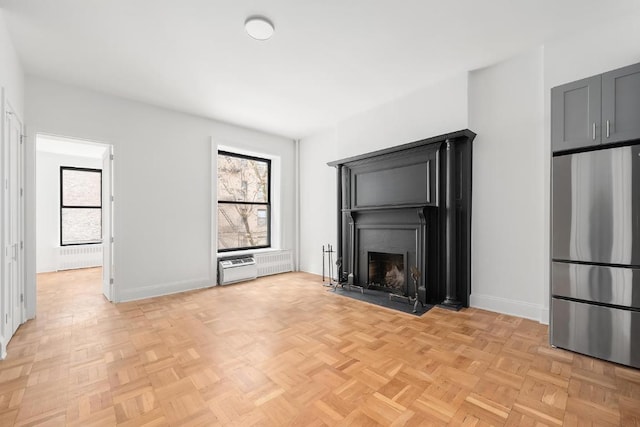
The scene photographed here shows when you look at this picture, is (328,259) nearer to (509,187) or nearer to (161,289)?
(161,289)

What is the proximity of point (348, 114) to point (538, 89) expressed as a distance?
2.57m

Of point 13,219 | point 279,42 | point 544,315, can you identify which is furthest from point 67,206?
point 544,315

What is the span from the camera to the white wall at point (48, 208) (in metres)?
6.12

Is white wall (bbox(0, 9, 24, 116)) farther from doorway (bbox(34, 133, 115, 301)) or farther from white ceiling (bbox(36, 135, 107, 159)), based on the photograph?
doorway (bbox(34, 133, 115, 301))

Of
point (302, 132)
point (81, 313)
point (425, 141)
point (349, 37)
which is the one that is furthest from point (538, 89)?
point (81, 313)

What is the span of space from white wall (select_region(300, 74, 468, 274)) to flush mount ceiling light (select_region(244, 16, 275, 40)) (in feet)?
7.24

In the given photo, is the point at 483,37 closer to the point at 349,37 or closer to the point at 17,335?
the point at 349,37

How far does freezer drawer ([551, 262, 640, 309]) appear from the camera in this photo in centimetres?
212

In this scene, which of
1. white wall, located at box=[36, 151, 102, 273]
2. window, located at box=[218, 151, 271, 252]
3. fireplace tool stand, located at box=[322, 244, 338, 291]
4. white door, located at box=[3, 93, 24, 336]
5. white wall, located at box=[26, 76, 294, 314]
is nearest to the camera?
white door, located at box=[3, 93, 24, 336]

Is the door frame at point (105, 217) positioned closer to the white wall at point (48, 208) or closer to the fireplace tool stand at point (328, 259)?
the fireplace tool stand at point (328, 259)

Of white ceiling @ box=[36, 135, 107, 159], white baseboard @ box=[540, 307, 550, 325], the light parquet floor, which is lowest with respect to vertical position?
the light parquet floor

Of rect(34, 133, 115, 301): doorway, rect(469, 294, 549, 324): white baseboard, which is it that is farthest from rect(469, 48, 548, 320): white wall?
rect(34, 133, 115, 301): doorway

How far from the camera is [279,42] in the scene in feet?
9.16

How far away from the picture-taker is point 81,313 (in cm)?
343
